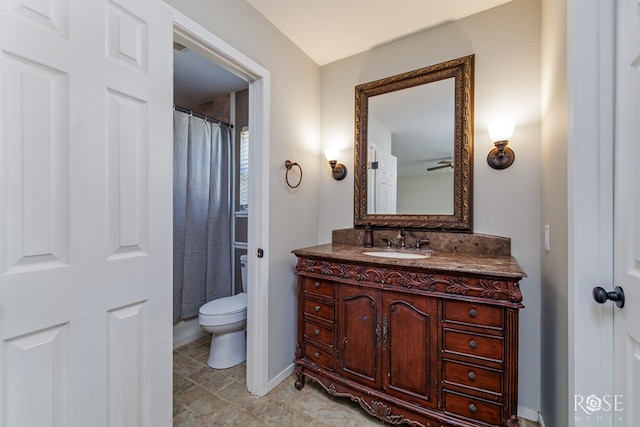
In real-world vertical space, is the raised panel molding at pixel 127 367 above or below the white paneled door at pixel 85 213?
below

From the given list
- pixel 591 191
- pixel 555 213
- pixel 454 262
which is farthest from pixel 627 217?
pixel 454 262

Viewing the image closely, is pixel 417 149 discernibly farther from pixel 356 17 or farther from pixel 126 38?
pixel 126 38

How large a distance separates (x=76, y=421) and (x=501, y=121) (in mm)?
2411

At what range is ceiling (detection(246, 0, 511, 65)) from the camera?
1642 mm

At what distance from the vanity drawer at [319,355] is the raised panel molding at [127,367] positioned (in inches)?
37.0

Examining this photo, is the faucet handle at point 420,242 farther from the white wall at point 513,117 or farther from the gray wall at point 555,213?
the gray wall at point 555,213

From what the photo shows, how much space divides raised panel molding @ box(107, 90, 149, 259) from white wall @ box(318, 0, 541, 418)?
5.90ft

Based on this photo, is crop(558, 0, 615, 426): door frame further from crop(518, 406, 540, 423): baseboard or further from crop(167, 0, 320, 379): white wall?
crop(167, 0, 320, 379): white wall

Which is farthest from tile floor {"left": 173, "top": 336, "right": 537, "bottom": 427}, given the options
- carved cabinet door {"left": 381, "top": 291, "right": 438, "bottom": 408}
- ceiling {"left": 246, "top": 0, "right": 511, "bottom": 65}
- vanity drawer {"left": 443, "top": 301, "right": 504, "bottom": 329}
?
ceiling {"left": 246, "top": 0, "right": 511, "bottom": 65}

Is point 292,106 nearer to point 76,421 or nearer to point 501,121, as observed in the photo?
point 501,121

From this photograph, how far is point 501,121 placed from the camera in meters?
1.61

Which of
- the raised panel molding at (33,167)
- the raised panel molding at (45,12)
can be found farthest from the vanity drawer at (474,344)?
the raised panel molding at (45,12)

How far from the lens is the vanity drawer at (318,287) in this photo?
65.3 inches

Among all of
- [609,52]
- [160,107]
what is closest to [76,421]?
[160,107]
